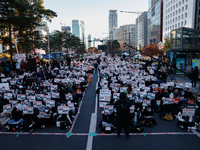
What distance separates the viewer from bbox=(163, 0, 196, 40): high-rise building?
206 feet

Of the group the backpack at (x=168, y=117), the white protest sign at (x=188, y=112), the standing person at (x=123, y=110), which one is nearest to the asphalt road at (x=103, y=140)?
the backpack at (x=168, y=117)

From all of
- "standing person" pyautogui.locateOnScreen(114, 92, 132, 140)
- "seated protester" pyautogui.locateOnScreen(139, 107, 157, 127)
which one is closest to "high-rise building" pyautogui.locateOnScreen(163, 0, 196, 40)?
"seated protester" pyautogui.locateOnScreen(139, 107, 157, 127)

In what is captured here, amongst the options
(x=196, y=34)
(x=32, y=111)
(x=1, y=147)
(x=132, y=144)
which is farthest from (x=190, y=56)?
(x=1, y=147)

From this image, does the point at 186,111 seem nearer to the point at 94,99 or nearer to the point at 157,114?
the point at 157,114

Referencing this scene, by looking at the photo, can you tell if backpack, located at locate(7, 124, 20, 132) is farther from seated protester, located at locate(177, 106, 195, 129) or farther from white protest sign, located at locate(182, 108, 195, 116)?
white protest sign, located at locate(182, 108, 195, 116)

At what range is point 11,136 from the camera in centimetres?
839

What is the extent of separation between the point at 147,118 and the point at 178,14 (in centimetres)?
7769

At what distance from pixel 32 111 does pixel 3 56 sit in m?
42.2

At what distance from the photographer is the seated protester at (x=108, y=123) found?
27.8 feet

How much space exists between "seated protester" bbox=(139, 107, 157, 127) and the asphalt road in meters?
0.30

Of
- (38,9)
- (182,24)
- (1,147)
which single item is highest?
(182,24)

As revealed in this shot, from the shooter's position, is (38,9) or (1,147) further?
(38,9)

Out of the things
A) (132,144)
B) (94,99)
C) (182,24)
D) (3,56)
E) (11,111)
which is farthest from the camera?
(182,24)

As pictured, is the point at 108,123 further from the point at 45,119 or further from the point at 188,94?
the point at 188,94
